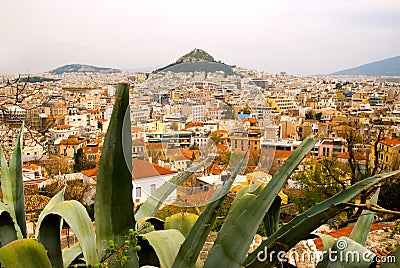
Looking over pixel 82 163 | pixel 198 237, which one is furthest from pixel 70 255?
pixel 82 163

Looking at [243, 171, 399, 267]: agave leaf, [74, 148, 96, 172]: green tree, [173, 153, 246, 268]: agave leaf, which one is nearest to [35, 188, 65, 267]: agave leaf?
[173, 153, 246, 268]: agave leaf

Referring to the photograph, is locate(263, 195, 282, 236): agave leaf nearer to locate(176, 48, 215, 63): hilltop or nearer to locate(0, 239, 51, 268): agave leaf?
locate(176, 48, 215, 63): hilltop

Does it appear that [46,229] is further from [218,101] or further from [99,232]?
[218,101]

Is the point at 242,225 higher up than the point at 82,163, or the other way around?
the point at 242,225

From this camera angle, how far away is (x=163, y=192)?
0.86m

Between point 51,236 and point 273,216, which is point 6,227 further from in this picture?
point 273,216

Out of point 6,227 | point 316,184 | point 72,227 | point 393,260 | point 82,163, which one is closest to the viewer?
point 393,260

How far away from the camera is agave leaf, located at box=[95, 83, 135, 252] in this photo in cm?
66

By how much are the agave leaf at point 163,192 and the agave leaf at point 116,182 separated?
4.6 inches

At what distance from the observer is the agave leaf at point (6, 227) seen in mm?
803

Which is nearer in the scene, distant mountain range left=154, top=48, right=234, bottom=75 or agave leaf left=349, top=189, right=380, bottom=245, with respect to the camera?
distant mountain range left=154, top=48, right=234, bottom=75

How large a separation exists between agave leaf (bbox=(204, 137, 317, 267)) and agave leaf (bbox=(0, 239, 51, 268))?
0.83ft

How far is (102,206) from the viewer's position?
2.29 feet

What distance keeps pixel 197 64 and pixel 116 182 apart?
0.23m
